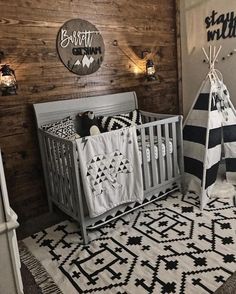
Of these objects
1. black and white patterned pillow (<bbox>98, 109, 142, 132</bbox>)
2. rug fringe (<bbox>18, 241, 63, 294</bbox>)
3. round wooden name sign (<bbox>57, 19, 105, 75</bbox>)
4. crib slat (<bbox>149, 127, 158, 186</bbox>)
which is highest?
round wooden name sign (<bbox>57, 19, 105, 75</bbox>)

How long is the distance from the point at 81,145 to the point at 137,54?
1756mm

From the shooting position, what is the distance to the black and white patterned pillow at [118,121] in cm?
275

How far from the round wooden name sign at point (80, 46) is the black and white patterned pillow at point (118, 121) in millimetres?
547

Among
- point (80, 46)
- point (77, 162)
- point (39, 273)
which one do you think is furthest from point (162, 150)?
point (39, 273)

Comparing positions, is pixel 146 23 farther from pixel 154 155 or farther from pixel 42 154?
pixel 42 154

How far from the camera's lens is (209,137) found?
2699 mm

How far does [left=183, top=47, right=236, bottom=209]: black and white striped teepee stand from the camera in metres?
2.70

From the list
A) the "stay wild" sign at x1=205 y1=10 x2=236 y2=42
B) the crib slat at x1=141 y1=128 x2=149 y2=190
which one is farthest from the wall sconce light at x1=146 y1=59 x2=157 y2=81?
A: the crib slat at x1=141 y1=128 x2=149 y2=190

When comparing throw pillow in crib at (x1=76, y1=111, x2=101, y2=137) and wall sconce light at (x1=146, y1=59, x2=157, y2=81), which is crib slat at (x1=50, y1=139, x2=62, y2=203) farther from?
wall sconce light at (x1=146, y1=59, x2=157, y2=81)

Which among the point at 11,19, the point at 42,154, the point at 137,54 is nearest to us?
the point at 11,19

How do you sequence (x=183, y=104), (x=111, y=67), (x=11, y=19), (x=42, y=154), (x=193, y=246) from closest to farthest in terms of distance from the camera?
(x=193, y=246) → (x=11, y=19) → (x=42, y=154) → (x=111, y=67) → (x=183, y=104)

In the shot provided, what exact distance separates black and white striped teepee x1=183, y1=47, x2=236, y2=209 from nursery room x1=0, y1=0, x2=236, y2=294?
0.6 inches

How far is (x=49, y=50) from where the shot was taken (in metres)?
2.56

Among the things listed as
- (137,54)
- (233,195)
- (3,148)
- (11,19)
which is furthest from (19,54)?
(233,195)
